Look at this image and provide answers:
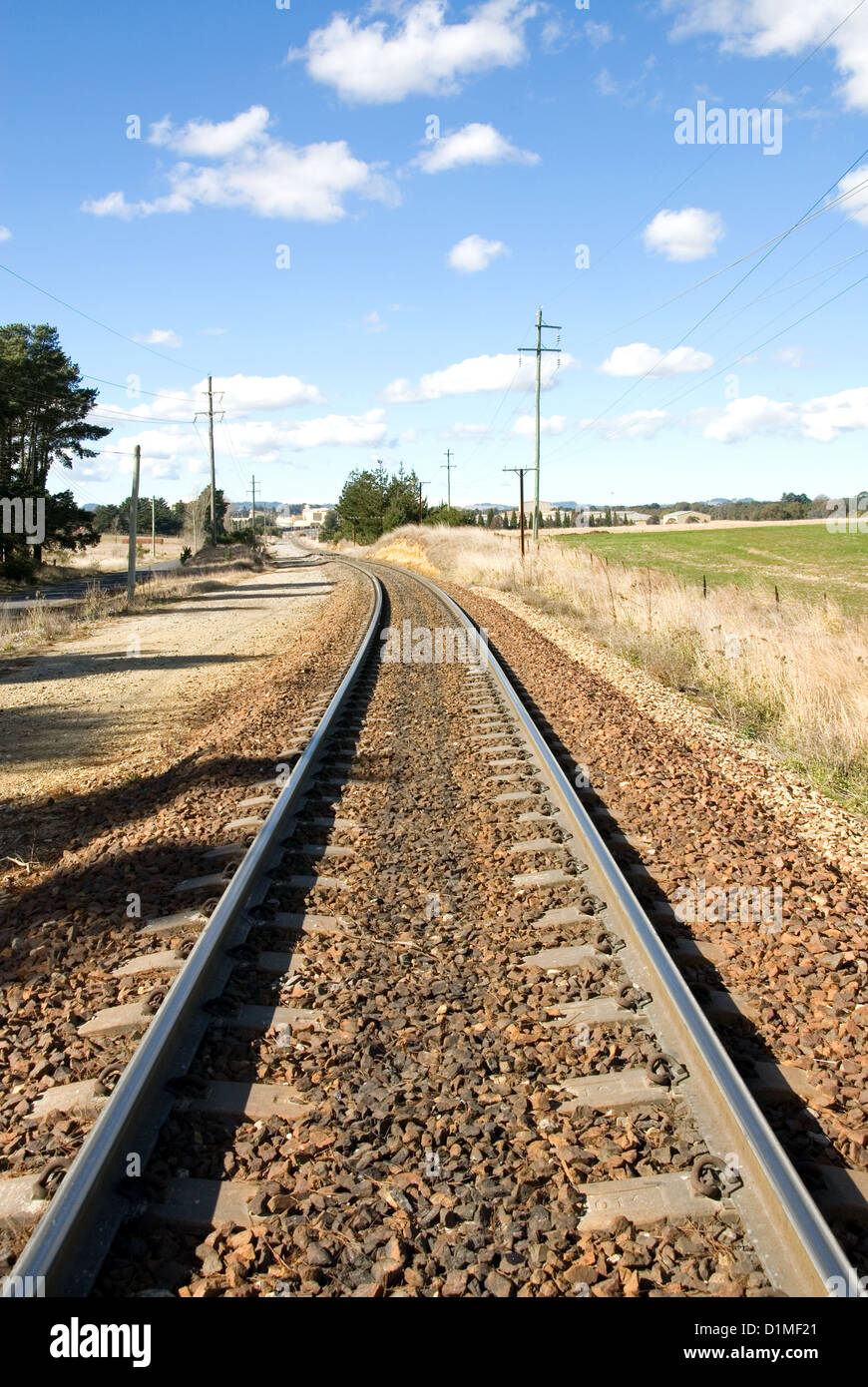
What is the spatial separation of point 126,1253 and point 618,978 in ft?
7.24

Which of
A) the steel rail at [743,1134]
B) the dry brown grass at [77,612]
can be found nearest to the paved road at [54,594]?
the dry brown grass at [77,612]

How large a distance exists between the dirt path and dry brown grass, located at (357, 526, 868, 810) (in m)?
5.69

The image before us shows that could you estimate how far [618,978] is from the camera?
407cm

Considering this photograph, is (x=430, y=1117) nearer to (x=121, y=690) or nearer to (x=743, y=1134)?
(x=743, y=1134)

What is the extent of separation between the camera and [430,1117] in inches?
124

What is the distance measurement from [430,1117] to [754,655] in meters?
9.18

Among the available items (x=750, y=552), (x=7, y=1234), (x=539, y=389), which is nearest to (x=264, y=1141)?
(x=7, y=1234)

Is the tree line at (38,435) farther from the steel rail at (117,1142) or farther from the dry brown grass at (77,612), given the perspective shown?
the steel rail at (117,1142)

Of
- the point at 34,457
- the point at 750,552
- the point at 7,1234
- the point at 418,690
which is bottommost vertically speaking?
the point at 7,1234

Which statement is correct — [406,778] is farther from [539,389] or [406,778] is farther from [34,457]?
[34,457]

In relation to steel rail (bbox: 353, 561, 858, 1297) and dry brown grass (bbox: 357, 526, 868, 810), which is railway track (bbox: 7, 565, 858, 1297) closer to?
steel rail (bbox: 353, 561, 858, 1297)

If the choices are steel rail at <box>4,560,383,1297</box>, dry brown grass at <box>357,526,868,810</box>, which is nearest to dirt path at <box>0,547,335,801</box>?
steel rail at <box>4,560,383,1297</box>

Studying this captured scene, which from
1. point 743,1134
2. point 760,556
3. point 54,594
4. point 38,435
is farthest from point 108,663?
point 760,556

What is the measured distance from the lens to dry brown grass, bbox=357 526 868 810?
855cm
